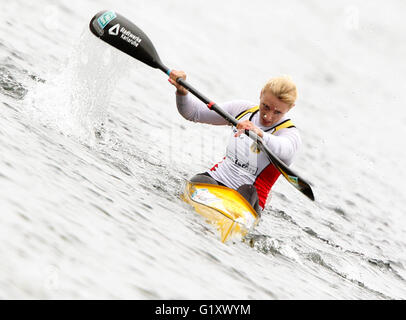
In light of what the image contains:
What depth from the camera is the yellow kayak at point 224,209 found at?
16.9 feet

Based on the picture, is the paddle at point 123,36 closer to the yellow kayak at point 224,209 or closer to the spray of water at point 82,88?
the spray of water at point 82,88

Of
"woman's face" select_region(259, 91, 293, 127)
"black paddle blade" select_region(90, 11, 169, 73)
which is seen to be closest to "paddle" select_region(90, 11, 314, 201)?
"black paddle blade" select_region(90, 11, 169, 73)

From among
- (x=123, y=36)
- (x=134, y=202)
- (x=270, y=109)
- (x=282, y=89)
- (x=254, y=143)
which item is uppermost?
(x=282, y=89)

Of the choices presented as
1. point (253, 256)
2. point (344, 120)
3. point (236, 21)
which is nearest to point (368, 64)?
point (236, 21)

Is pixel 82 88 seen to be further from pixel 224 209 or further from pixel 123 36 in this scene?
pixel 224 209

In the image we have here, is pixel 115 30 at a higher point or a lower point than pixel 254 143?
higher

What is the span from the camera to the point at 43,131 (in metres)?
5.84

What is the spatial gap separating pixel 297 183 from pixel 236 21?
33.9 meters

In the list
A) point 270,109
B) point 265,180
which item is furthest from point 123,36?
point 265,180

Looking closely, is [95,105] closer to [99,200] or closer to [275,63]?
[99,200]

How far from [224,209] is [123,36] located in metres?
1.94

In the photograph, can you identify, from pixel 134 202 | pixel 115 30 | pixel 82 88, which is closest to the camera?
pixel 134 202

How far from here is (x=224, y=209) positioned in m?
5.21

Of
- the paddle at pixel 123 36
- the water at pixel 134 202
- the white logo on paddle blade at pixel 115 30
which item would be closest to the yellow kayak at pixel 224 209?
the water at pixel 134 202
